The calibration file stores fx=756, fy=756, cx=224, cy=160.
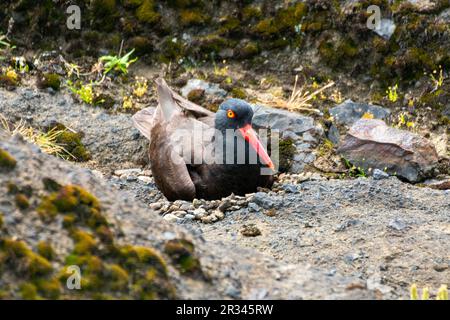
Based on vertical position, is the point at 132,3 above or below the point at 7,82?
above

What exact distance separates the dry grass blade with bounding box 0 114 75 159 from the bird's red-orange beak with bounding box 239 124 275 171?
232 cm

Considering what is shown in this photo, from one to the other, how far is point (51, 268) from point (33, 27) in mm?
7644

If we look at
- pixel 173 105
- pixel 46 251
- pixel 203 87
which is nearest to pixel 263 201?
pixel 173 105

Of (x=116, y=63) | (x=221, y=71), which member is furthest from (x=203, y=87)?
(x=116, y=63)

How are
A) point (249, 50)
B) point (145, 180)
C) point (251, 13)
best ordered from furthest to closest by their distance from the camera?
point (251, 13) < point (249, 50) < point (145, 180)

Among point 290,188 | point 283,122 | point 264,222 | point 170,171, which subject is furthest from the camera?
point 283,122

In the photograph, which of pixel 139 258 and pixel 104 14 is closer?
pixel 139 258

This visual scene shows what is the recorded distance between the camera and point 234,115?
343 inches

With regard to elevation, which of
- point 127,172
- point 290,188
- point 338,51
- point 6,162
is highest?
point 338,51

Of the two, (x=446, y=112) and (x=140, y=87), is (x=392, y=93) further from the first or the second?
(x=140, y=87)

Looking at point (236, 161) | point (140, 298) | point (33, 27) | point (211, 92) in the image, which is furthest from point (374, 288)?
point (33, 27)

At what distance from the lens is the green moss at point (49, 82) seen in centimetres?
1036

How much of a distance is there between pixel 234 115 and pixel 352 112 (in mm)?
2081

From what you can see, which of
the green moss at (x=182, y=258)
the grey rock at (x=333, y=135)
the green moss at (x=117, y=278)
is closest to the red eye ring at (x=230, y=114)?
Result: the grey rock at (x=333, y=135)
